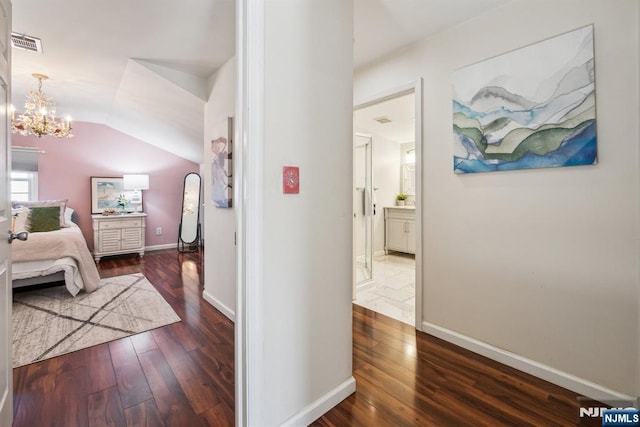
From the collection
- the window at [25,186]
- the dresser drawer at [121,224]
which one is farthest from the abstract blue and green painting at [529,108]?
the window at [25,186]

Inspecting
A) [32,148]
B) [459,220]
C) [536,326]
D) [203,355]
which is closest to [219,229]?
[203,355]

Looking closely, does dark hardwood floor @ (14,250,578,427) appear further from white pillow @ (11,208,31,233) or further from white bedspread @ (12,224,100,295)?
white pillow @ (11,208,31,233)

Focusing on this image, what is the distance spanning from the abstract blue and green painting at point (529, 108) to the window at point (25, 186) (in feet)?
20.3

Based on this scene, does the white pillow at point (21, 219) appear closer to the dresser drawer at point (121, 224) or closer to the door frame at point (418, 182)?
the dresser drawer at point (121, 224)

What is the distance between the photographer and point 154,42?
7.86ft

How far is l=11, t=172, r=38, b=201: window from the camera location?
455cm

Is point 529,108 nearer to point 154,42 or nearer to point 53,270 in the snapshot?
point 154,42

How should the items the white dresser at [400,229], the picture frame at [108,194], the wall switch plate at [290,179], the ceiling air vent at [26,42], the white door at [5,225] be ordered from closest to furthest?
the white door at [5,225] < the wall switch plate at [290,179] < the ceiling air vent at [26,42] < the white dresser at [400,229] < the picture frame at [108,194]

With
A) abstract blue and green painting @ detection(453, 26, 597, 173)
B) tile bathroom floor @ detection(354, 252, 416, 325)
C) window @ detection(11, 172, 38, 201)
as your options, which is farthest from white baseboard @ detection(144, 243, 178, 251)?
abstract blue and green painting @ detection(453, 26, 597, 173)

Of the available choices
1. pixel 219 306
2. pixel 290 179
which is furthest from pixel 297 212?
pixel 219 306

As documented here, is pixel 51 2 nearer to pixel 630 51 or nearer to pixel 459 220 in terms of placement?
pixel 459 220

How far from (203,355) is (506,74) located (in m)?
2.83

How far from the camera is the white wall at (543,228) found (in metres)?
1.48

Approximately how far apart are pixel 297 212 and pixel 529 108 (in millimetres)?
1587
